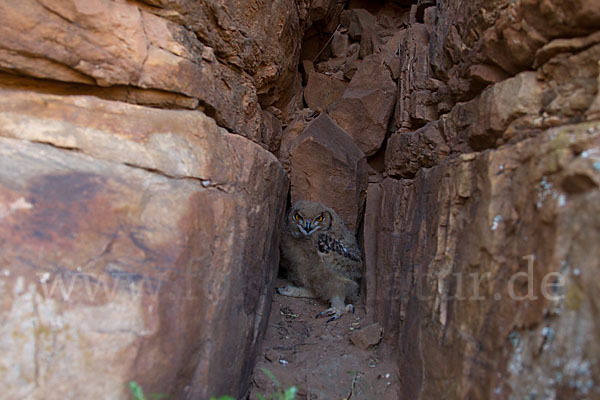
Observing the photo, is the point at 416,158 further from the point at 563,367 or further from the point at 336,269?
the point at 563,367

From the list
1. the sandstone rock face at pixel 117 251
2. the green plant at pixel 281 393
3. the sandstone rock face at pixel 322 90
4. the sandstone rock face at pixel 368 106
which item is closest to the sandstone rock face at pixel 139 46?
the sandstone rock face at pixel 117 251

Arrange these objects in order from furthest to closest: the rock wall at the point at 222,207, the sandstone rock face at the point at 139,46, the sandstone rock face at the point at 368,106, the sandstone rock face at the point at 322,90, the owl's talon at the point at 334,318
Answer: the sandstone rock face at the point at 322,90 → the sandstone rock face at the point at 368,106 → the owl's talon at the point at 334,318 → the sandstone rock face at the point at 139,46 → the rock wall at the point at 222,207

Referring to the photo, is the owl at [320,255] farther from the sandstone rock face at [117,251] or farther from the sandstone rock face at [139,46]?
the sandstone rock face at [117,251]

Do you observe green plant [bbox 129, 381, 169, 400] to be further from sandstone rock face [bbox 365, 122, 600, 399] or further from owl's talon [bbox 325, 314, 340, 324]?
owl's talon [bbox 325, 314, 340, 324]

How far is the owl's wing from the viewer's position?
13.5ft

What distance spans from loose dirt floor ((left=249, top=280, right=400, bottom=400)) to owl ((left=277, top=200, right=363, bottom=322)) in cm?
43

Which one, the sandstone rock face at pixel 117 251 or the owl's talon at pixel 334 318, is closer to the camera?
the sandstone rock face at pixel 117 251

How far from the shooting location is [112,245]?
167cm

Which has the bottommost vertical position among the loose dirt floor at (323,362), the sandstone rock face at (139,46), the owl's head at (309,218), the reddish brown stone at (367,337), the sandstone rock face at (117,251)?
the loose dirt floor at (323,362)

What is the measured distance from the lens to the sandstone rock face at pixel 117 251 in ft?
4.75

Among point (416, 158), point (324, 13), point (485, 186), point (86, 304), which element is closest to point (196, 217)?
point (86, 304)

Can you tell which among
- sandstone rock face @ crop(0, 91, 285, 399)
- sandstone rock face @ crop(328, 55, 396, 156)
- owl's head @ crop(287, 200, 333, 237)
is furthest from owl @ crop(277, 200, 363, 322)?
sandstone rock face @ crop(0, 91, 285, 399)

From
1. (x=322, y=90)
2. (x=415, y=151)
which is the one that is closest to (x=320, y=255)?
(x=415, y=151)

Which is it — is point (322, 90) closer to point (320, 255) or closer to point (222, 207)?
point (320, 255)
